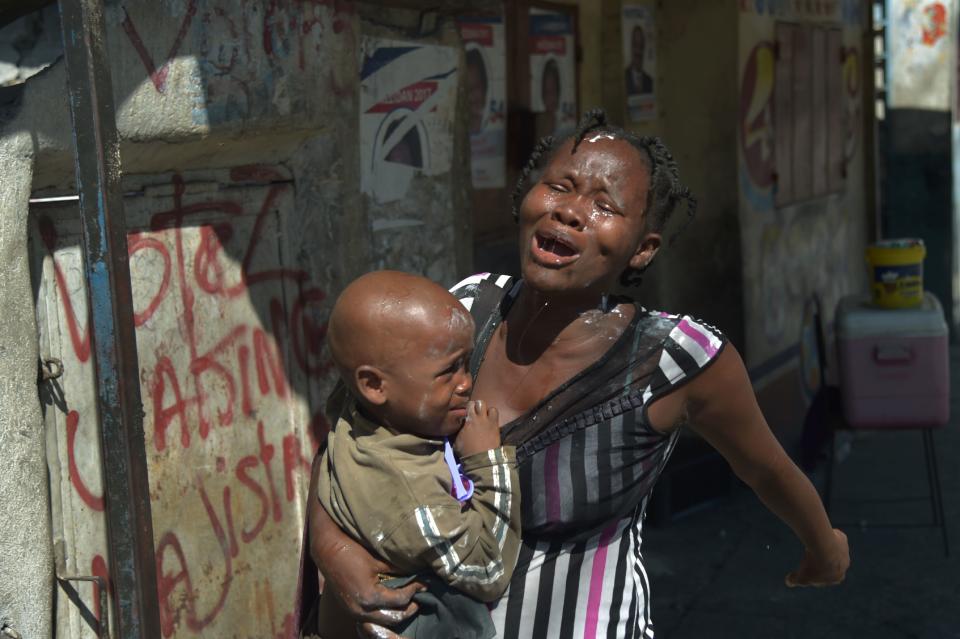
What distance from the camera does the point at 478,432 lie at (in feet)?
6.82

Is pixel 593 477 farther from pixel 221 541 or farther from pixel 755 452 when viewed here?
pixel 221 541

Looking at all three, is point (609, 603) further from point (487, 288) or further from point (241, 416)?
point (241, 416)

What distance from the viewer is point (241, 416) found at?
148 inches

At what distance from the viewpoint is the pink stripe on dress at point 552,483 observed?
2.13 metres

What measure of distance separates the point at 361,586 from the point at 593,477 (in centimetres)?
43

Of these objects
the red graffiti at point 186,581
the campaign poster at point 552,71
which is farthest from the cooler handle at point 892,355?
the red graffiti at point 186,581

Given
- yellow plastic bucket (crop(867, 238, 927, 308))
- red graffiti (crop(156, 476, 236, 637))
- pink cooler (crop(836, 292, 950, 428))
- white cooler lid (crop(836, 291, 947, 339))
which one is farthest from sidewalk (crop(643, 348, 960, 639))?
red graffiti (crop(156, 476, 236, 637))

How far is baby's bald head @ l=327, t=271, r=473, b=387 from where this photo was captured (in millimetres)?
2012

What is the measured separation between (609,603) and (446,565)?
412 millimetres

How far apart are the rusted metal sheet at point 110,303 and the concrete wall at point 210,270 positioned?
2.64 ft

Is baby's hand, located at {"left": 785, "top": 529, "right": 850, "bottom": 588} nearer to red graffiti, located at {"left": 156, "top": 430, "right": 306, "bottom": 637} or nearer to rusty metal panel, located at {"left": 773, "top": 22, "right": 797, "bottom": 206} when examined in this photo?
red graffiti, located at {"left": 156, "top": 430, "right": 306, "bottom": 637}

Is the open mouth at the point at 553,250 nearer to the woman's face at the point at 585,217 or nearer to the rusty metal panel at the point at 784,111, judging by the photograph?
the woman's face at the point at 585,217

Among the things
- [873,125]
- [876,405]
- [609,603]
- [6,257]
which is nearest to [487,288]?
[609,603]

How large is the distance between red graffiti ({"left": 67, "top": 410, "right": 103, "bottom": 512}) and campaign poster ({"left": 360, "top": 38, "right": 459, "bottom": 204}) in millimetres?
1195
